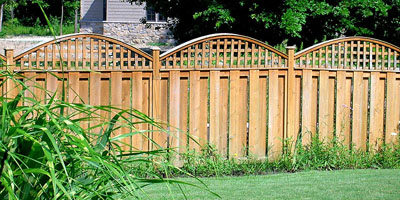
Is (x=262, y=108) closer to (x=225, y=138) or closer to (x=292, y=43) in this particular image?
(x=225, y=138)

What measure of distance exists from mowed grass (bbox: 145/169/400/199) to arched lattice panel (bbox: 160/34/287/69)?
143 centimetres

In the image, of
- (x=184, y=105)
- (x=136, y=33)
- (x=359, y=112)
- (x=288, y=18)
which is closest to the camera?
(x=184, y=105)

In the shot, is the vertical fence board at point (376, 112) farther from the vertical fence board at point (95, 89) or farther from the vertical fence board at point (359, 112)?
the vertical fence board at point (95, 89)

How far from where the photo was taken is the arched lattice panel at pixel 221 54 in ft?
24.8

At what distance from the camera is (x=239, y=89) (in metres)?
7.83

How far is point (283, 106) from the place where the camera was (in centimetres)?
808

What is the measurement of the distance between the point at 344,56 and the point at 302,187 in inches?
93.1

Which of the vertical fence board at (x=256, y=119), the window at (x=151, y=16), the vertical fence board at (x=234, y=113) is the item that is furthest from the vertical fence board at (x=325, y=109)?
the window at (x=151, y=16)

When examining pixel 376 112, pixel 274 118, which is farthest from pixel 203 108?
pixel 376 112

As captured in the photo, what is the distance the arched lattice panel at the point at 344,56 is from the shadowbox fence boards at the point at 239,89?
0.05ft

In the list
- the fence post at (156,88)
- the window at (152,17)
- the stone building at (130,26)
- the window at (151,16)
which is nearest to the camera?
the fence post at (156,88)

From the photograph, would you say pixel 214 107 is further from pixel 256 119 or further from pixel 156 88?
pixel 156 88

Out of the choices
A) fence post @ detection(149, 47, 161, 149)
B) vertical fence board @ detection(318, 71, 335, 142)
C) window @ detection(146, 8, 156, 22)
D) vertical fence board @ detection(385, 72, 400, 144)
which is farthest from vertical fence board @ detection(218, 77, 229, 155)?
window @ detection(146, 8, 156, 22)

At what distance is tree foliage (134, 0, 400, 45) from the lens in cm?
1541
